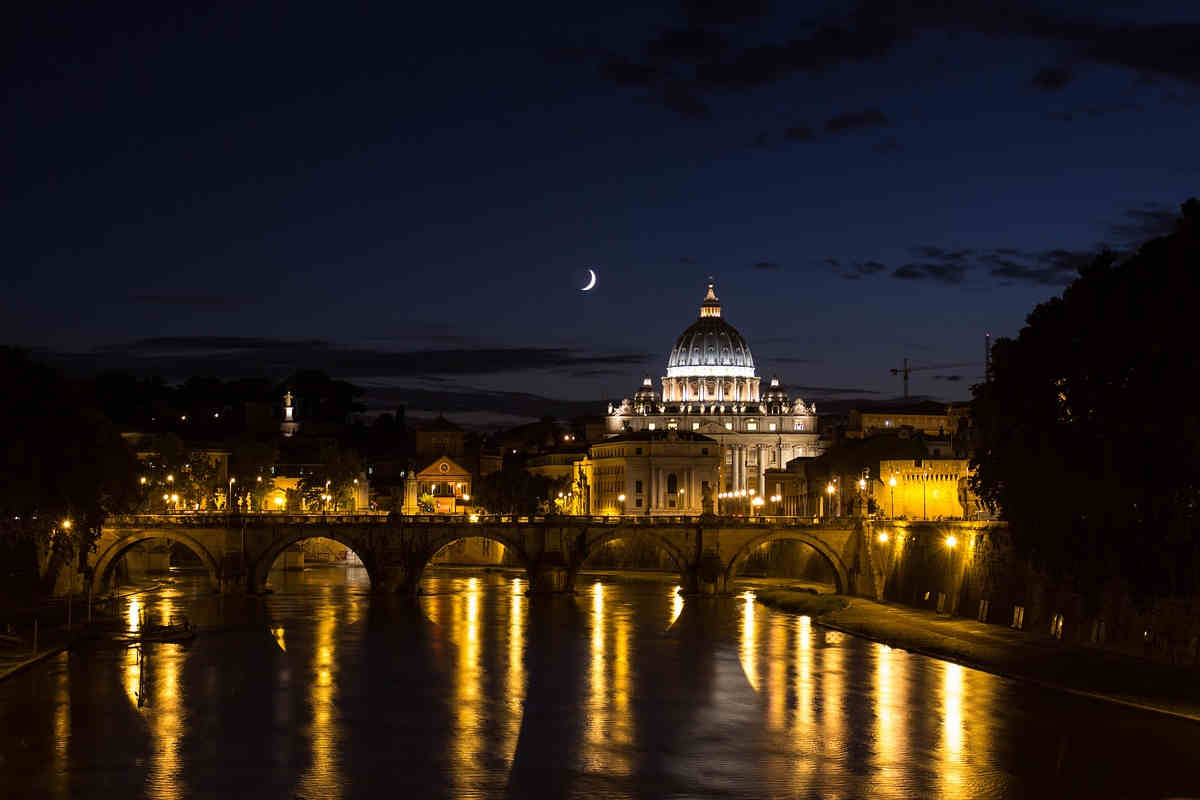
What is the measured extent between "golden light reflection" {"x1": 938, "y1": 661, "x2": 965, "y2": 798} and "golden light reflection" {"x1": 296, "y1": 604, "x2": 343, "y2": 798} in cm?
1419

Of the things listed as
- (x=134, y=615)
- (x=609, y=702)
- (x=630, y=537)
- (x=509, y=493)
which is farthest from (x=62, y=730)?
(x=509, y=493)

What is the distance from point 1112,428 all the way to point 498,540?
159 feet

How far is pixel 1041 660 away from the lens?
61281 millimetres

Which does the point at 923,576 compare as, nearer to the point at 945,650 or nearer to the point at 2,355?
the point at 945,650

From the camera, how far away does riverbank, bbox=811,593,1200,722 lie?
53.0m

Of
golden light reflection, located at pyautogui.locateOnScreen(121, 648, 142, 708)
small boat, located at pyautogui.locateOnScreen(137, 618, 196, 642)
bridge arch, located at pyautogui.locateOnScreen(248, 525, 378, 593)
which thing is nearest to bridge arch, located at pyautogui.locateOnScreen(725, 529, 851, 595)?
bridge arch, located at pyautogui.locateOnScreen(248, 525, 378, 593)

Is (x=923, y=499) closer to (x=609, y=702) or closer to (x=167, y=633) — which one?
(x=167, y=633)

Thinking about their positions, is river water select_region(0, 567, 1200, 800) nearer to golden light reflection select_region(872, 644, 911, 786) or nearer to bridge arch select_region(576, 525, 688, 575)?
golden light reflection select_region(872, 644, 911, 786)

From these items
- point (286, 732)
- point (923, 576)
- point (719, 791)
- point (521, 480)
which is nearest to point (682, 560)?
point (923, 576)

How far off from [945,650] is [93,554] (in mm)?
46595

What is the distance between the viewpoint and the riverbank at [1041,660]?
2087 inches

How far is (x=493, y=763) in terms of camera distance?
150 ft

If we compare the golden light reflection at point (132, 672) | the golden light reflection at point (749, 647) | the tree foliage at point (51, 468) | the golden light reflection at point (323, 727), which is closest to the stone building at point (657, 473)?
the golden light reflection at point (749, 647)

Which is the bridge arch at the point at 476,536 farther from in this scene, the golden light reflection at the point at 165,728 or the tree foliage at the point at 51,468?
the golden light reflection at the point at 165,728
